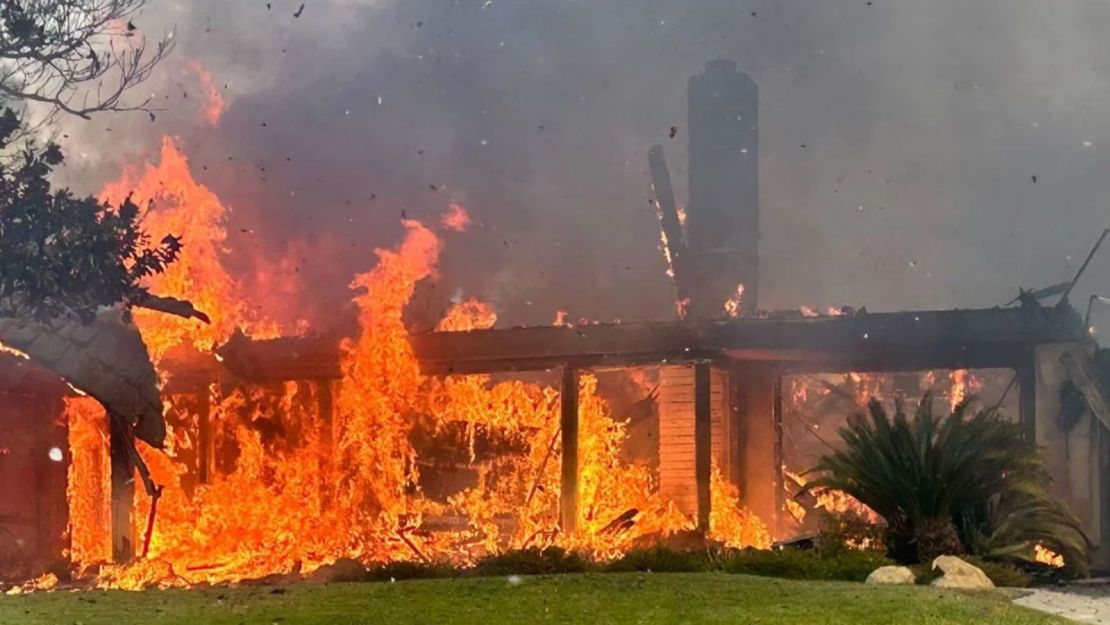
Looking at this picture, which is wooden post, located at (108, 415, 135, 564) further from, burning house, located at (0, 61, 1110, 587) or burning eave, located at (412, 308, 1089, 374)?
burning eave, located at (412, 308, 1089, 374)

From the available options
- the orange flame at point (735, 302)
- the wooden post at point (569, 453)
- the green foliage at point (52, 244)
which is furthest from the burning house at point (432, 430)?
the green foliage at point (52, 244)

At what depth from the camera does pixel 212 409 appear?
60.0 feet

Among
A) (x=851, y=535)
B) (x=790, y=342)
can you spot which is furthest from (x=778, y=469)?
(x=851, y=535)

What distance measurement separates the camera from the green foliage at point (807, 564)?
10.8 m

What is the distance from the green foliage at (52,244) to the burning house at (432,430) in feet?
21.8

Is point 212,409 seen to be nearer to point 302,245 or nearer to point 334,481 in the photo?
point 334,481

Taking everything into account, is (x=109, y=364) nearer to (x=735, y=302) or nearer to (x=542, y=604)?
(x=542, y=604)

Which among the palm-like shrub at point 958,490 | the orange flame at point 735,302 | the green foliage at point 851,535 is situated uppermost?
the orange flame at point 735,302

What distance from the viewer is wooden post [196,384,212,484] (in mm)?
18094

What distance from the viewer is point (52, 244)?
322 inches

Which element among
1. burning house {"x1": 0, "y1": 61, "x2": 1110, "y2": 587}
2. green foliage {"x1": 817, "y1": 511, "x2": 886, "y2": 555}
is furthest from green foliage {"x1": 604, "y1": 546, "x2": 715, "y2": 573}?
burning house {"x1": 0, "y1": 61, "x2": 1110, "y2": 587}

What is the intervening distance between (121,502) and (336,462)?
3.76m

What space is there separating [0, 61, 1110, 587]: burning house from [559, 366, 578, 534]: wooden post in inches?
1.2

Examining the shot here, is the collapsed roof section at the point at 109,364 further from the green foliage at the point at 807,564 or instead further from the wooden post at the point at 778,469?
the wooden post at the point at 778,469
